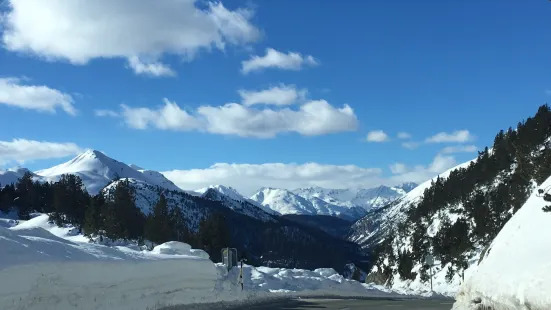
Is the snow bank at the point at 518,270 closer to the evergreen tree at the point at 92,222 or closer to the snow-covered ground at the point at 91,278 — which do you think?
the snow-covered ground at the point at 91,278

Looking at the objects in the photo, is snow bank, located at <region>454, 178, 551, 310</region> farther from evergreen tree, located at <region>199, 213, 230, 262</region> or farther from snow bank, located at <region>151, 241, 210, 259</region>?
evergreen tree, located at <region>199, 213, 230, 262</region>

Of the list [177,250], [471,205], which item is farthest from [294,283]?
[471,205]

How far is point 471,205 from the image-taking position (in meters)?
113

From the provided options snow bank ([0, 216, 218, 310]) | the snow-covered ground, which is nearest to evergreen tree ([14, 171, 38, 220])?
the snow-covered ground

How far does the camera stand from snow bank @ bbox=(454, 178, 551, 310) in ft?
35.9

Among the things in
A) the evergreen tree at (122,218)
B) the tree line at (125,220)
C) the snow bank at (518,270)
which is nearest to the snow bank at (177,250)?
the snow bank at (518,270)

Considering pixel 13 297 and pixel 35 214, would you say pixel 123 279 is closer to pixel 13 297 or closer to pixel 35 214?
pixel 13 297

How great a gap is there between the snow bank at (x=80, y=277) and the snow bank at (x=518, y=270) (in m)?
10.7

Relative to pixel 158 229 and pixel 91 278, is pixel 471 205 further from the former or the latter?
pixel 91 278

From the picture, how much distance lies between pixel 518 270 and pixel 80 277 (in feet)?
40.0

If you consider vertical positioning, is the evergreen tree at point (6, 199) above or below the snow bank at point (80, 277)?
above

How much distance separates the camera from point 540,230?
14930mm

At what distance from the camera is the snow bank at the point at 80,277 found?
14.9 meters

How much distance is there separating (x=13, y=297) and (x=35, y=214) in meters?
133
